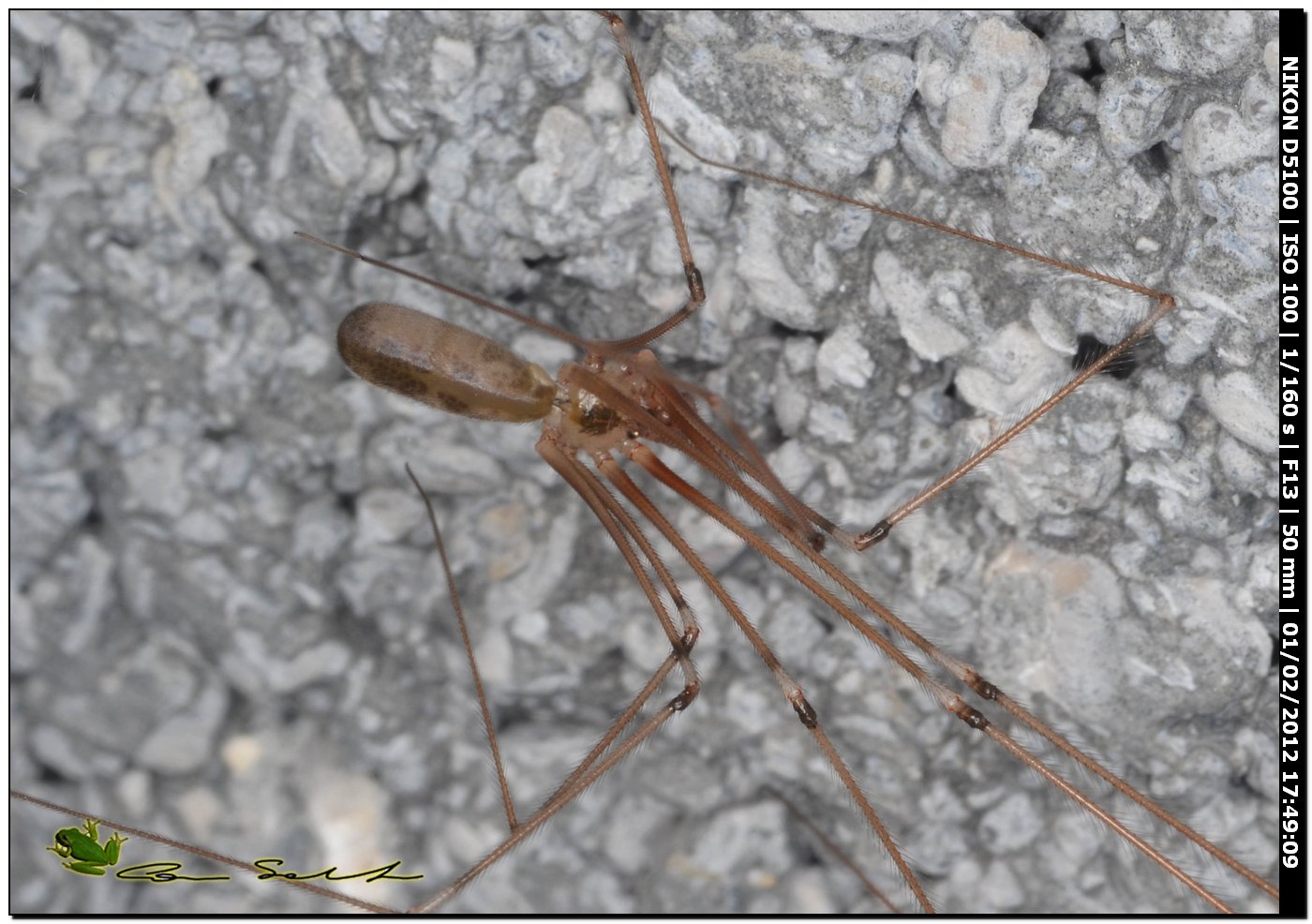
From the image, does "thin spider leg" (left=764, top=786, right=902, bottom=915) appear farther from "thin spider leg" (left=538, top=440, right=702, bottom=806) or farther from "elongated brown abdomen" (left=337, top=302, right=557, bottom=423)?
"elongated brown abdomen" (left=337, top=302, right=557, bottom=423)

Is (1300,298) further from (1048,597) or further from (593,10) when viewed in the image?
(593,10)

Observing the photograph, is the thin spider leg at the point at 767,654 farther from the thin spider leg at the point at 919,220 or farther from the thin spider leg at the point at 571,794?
the thin spider leg at the point at 919,220

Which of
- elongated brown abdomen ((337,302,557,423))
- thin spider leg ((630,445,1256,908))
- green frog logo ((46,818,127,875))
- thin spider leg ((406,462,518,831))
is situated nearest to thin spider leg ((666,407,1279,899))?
thin spider leg ((630,445,1256,908))

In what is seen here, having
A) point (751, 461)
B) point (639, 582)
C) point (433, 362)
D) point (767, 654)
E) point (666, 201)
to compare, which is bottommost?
point (767, 654)

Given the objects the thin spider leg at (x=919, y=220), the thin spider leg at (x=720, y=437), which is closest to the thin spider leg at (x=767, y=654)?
the thin spider leg at (x=720, y=437)

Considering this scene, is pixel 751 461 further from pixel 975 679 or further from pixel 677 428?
pixel 975 679

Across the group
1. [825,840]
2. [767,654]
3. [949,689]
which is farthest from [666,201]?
[825,840]
